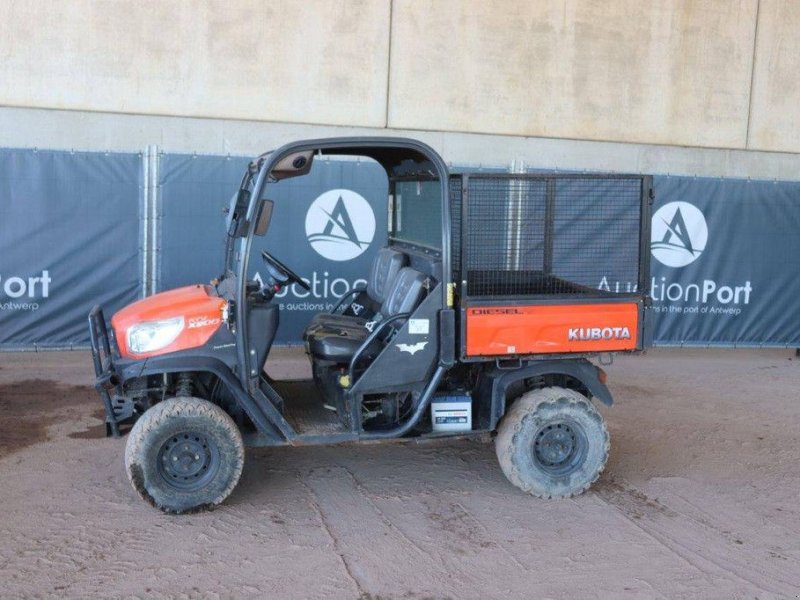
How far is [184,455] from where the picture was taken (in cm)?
486

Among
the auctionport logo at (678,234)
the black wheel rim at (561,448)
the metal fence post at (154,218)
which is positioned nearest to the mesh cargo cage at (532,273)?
the black wheel rim at (561,448)

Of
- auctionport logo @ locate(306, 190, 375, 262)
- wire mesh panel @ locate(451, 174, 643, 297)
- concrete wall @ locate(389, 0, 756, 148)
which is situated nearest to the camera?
wire mesh panel @ locate(451, 174, 643, 297)

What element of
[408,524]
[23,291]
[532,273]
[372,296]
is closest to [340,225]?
[372,296]

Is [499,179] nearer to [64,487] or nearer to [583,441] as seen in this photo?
[583,441]

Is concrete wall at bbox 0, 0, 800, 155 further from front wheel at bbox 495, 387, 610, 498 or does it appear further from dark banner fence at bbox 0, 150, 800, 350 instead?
front wheel at bbox 495, 387, 610, 498

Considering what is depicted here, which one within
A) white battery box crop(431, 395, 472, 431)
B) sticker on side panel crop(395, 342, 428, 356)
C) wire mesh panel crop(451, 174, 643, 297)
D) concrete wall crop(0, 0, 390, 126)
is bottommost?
white battery box crop(431, 395, 472, 431)

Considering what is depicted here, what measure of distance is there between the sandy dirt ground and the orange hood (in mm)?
975

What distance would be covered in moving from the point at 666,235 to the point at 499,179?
17.1 feet

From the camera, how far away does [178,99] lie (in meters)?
9.80

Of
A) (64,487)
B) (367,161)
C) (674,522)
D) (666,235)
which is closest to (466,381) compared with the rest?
(674,522)

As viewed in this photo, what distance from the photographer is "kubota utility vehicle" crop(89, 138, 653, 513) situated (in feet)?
Answer: 16.0

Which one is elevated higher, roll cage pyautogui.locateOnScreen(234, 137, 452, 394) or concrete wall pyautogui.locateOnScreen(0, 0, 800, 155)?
concrete wall pyautogui.locateOnScreen(0, 0, 800, 155)

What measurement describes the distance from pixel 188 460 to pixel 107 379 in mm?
666

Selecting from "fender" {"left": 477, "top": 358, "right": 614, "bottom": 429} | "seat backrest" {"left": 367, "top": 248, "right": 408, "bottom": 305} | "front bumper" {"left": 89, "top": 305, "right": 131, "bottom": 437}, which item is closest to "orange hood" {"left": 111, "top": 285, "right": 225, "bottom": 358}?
"front bumper" {"left": 89, "top": 305, "right": 131, "bottom": 437}
